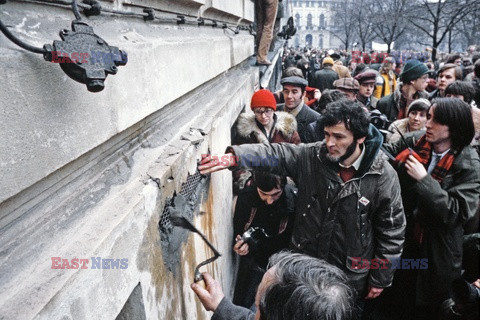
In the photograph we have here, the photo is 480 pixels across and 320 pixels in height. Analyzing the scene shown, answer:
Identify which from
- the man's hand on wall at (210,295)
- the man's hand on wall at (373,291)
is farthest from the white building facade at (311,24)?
the man's hand on wall at (210,295)

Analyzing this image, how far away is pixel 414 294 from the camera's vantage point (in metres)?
3.45

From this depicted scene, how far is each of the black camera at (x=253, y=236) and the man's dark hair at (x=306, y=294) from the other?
4.86 ft

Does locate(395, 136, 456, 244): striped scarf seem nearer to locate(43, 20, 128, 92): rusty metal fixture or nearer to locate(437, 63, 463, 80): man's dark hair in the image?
locate(43, 20, 128, 92): rusty metal fixture

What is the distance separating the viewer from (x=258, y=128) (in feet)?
11.5

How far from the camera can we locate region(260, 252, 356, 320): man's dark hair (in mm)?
1265

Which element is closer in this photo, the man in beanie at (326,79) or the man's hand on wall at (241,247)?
the man's hand on wall at (241,247)

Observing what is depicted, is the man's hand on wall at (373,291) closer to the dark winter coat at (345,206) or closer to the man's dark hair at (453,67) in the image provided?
the dark winter coat at (345,206)

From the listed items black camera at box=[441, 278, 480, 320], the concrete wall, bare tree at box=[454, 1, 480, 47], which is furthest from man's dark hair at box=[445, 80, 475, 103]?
bare tree at box=[454, 1, 480, 47]

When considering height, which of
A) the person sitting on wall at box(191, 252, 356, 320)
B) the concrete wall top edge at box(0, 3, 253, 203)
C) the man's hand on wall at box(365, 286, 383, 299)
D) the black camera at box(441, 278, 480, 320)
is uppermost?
the concrete wall top edge at box(0, 3, 253, 203)

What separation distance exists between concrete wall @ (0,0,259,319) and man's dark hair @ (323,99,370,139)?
35.6 inches

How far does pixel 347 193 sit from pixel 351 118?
507mm

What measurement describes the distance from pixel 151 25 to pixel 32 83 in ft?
4.18

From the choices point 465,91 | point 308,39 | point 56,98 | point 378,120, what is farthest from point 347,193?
point 308,39

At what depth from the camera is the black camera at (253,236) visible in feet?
9.54
